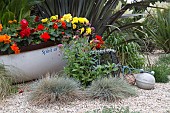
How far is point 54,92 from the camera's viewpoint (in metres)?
3.11

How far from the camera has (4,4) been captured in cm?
433

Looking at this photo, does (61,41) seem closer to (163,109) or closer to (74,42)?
(74,42)

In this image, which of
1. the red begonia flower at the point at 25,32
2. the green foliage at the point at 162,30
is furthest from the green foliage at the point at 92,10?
the green foliage at the point at 162,30

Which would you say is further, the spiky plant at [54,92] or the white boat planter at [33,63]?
the white boat planter at [33,63]

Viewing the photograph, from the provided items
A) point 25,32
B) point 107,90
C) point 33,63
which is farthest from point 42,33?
point 107,90

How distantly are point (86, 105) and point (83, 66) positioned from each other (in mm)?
601

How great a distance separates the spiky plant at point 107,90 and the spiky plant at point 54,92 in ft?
0.66

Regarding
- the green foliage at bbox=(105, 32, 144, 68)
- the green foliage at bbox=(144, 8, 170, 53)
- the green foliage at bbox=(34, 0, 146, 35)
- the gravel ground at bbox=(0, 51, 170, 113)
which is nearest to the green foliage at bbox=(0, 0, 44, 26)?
the green foliage at bbox=(34, 0, 146, 35)

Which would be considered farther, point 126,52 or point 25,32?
point 126,52

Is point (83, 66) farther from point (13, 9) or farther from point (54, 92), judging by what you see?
point (13, 9)

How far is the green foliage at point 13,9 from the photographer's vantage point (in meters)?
4.18

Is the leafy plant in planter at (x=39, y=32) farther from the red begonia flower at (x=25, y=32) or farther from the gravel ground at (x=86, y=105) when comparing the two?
the gravel ground at (x=86, y=105)

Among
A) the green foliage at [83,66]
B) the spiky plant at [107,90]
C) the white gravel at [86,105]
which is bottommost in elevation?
the white gravel at [86,105]

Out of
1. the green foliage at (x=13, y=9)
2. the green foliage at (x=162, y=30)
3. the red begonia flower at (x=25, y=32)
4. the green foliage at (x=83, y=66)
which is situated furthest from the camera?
the green foliage at (x=162, y=30)
